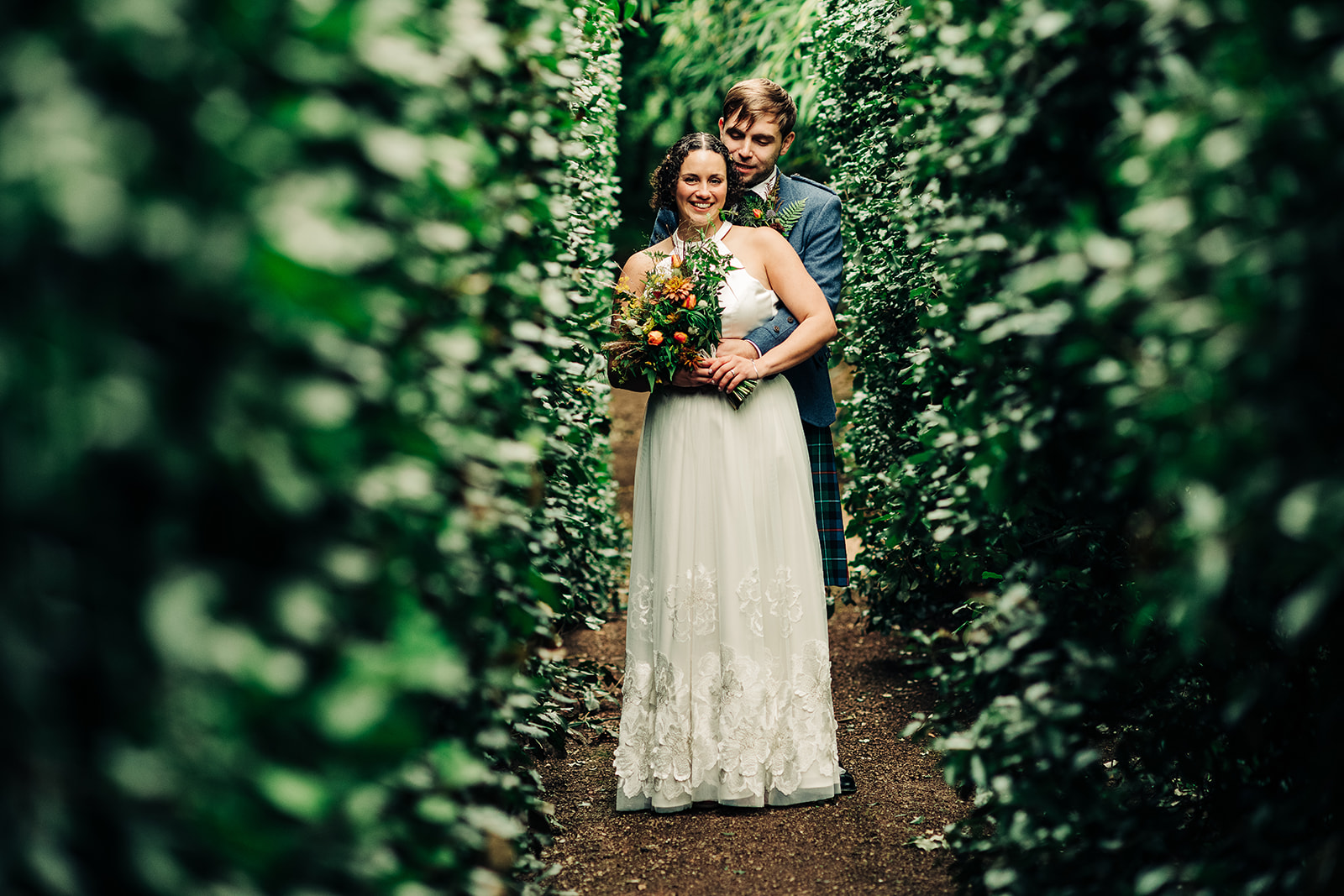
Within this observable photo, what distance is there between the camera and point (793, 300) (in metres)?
3.81

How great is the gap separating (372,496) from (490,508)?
517mm

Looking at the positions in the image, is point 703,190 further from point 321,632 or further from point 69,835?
A: point 69,835

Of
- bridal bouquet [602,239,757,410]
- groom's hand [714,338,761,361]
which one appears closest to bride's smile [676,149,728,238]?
bridal bouquet [602,239,757,410]

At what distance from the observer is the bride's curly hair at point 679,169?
12.4 ft

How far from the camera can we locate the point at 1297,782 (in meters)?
1.99

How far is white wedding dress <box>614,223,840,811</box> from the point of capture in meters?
3.60

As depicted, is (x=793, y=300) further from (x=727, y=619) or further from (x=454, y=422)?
(x=454, y=422)

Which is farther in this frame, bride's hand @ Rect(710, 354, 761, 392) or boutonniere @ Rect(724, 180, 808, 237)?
boutonniere @ Rect(724, 180, 808, 237)

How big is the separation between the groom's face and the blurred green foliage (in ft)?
11.3

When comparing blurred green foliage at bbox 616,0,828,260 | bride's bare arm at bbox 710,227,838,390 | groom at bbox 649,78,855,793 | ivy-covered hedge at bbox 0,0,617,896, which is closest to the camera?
ivy-covered hedge at bbox 0,0,617,896

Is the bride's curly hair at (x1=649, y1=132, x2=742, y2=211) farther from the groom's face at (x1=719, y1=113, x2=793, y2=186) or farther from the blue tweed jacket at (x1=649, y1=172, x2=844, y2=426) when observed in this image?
the groom's face at (x1=719, y1=113, x2=793, y2=186)

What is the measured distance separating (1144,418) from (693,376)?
234cm

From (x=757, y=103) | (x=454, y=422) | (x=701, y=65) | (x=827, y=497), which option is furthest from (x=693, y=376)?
(x=701, y=65)

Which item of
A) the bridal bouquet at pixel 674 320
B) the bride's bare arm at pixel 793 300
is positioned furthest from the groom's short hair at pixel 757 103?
the bridal bouquet at pixel 674 320
